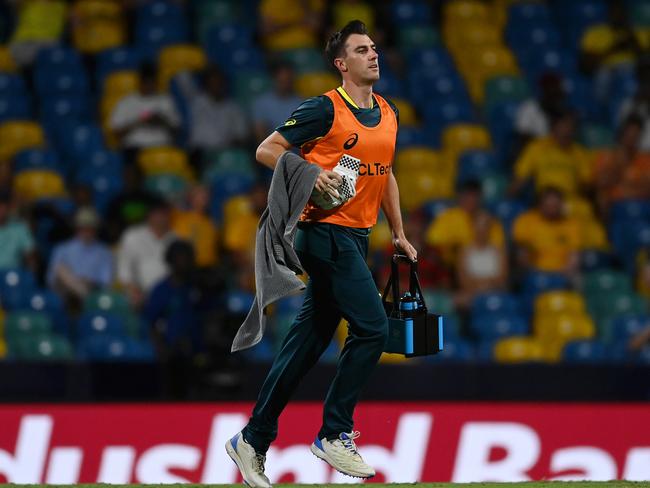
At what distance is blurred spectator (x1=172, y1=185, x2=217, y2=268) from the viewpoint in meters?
11.7

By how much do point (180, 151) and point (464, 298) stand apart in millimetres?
3028

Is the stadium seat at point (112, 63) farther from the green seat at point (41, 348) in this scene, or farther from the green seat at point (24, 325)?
the green seat at point (41, 348)

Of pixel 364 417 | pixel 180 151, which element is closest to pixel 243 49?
pixel 180 151

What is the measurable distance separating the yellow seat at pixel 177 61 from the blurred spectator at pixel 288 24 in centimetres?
80

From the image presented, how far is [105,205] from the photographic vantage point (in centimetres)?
1205

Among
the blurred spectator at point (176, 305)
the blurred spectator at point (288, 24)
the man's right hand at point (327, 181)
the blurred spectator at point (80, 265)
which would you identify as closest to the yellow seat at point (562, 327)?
the blurred spectator at point (176, 305)

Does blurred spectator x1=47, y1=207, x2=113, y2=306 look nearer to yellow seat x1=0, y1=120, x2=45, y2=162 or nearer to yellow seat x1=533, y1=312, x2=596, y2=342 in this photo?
yellow seat x1=0, y1=120, x2=45, y2=162

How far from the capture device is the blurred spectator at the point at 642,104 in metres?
13.3

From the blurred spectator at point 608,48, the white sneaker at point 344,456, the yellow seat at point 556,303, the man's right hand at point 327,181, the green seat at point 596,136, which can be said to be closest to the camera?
the man's right hand at point 327,181

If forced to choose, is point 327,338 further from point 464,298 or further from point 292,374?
point 464,298

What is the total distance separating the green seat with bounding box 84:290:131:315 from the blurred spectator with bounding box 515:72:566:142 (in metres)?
4.40

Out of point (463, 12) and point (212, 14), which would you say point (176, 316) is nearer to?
point (212, 14)

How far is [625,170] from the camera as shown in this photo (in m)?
13.0

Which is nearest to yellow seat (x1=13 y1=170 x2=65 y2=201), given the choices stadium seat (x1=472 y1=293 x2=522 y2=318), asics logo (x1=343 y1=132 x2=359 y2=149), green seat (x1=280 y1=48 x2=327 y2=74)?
green seat (x1=280 y1=48 x2=327 y2=74)
